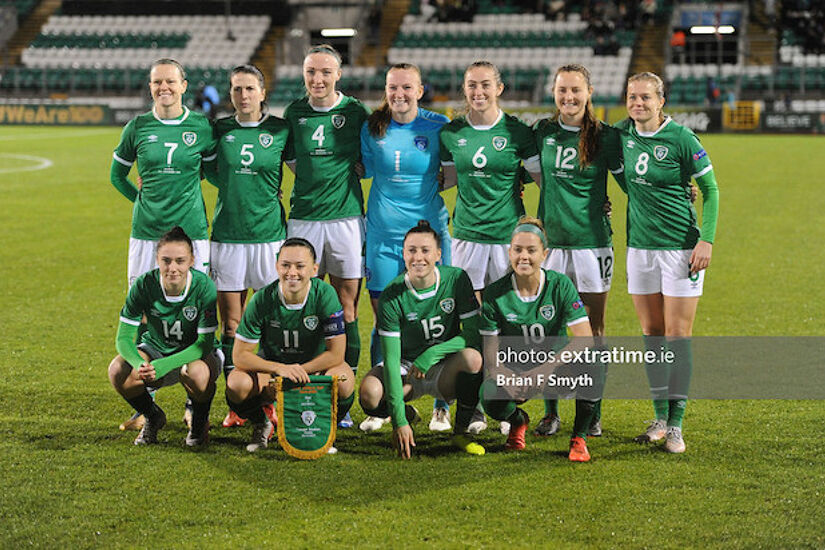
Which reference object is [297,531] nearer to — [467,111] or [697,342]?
[467,111]

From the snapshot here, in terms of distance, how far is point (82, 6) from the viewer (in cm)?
3872

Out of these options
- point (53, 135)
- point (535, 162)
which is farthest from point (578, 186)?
point (53, 135)

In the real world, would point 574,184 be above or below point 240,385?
above

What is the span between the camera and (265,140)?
18.4 feet

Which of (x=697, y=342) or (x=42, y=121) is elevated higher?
(x=42, y=121)

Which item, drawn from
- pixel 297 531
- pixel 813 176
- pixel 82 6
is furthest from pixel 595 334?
pixel 82 6

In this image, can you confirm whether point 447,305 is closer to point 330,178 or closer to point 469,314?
point 469,314

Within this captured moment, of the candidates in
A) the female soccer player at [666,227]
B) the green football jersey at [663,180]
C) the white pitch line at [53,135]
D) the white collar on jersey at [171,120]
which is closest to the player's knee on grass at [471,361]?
the female soccer player at [666,227]

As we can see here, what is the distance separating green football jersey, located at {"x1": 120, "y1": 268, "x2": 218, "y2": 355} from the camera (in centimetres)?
518

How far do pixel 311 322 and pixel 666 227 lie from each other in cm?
187

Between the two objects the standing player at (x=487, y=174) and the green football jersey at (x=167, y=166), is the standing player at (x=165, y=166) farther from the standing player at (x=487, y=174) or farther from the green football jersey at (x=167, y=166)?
the standing player at (x=487, y=174)

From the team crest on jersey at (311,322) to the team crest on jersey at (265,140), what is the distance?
1113 mm

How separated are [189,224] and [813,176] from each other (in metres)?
15.1

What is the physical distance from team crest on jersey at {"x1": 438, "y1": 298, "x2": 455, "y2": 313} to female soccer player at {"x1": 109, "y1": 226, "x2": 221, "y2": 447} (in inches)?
46.5
